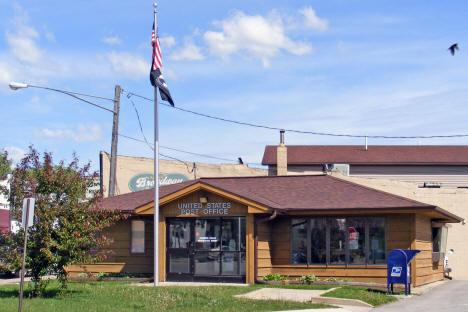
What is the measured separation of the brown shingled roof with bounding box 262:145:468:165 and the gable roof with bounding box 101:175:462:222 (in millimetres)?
19881

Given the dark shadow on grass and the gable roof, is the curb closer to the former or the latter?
the gable roof

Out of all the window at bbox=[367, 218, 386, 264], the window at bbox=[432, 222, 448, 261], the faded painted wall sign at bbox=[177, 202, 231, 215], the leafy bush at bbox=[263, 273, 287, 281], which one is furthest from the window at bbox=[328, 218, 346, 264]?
the window at bbox=[432, 222, 448, 261]

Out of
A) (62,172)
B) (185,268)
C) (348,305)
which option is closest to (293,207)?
(185,268)

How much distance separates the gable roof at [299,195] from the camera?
21.5 meters

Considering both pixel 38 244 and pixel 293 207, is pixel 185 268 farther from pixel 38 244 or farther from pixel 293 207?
pixel 38 244

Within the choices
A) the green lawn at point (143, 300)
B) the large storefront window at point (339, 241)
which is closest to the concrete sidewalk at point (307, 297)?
the green lawn at point (143, 300)

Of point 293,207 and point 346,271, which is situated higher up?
point 293,207

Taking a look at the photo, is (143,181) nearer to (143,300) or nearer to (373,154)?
(373,154)

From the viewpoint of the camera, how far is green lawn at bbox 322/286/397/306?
17219 mm

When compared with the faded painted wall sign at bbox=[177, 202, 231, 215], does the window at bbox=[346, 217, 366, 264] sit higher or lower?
lower

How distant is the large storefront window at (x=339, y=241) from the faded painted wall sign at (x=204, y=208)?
2.66 m

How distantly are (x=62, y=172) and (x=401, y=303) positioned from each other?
9.60 m

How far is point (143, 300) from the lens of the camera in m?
16.9

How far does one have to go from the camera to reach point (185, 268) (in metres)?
22.7
